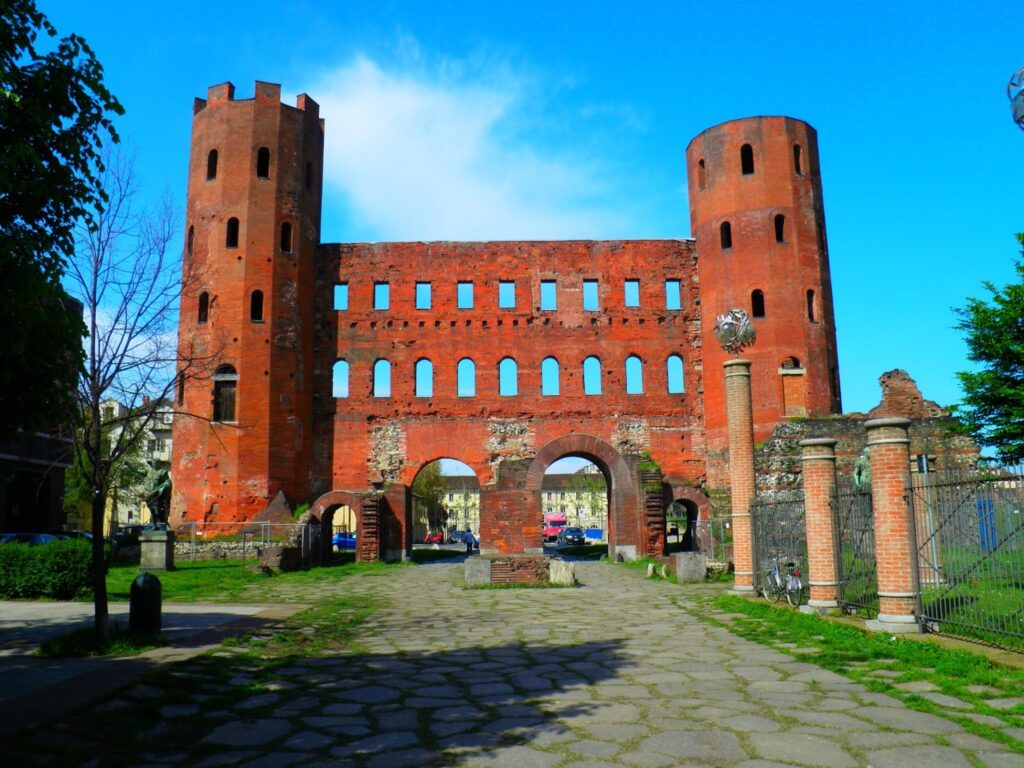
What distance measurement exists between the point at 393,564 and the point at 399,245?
13.0 metres

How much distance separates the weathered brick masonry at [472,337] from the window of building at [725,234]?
12 cm

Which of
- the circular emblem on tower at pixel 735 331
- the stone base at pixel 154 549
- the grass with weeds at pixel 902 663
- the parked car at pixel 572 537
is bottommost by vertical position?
the parked car at pixel 572 537

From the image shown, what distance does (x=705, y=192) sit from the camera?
1238 inches

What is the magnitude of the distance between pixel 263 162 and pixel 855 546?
1020 inches

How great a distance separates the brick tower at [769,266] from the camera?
28766 mm

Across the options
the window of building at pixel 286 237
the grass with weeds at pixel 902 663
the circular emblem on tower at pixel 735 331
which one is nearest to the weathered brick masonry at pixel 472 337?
the window of building at pixel 286 237

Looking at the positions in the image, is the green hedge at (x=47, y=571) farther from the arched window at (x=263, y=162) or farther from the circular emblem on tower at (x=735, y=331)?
the arched window at (x=263, y=162)

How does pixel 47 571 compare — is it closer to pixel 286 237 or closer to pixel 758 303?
pixel 286 237

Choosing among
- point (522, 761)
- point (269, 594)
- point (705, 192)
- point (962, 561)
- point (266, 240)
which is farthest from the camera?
point (705, 192)

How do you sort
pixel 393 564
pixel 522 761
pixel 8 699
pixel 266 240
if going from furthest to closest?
1. pixel 266 240
2. pixel 393 564
3. pixel 8 699
4. pixel 522 761

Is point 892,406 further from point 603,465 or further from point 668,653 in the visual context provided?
point 668,653

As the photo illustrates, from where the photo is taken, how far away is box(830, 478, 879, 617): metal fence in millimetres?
10719

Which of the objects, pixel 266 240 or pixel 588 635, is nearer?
pixel 588 635

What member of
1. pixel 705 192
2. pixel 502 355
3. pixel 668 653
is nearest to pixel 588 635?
pixel 668 653
